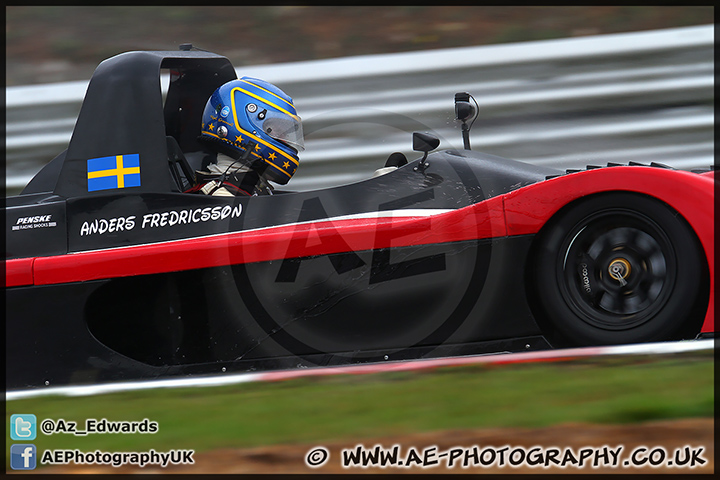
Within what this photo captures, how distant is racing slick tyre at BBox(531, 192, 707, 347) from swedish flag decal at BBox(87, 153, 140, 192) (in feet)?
5.90

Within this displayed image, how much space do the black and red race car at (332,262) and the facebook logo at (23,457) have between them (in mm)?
636

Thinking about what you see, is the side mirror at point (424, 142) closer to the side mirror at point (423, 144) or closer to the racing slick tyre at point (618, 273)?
the side mirror at point (423, 144)

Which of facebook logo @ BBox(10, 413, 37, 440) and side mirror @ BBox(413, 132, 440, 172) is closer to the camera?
facebook logo @ BBox(10, 413, 37, 440)

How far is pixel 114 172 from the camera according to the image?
3.68m

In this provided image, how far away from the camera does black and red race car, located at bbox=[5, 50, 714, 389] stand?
296 cm

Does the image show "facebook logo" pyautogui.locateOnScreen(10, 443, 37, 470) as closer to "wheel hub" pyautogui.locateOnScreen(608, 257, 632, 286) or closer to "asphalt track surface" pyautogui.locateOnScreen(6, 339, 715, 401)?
"asphalt track surface" pyautogui.locateOnScreen(6, 339, 715, 401)

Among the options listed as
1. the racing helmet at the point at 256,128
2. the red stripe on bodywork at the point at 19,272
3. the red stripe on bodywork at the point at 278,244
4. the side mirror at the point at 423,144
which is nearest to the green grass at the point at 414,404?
the red stripe on bodywork at the point at 278,244

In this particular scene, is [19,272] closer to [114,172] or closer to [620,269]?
[114,172]

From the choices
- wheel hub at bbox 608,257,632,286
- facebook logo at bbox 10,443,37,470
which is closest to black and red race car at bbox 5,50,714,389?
wheel hub at bbox 608,257,632,286

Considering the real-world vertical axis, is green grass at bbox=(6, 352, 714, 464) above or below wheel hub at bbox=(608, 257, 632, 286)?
below
